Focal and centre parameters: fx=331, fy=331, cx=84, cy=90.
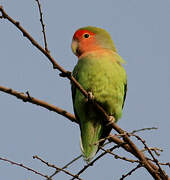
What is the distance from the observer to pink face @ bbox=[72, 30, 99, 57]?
486cm

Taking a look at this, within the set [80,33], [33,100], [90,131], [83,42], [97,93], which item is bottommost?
[33,100]

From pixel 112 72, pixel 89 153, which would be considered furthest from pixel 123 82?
pixel 89 153

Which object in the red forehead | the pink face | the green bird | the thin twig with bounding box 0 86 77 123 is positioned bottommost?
the thin twig with bounding box 0 86 77 123

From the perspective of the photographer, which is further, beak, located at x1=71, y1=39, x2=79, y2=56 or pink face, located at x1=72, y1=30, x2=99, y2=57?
beak, located at x1=71, y1=39, x2=79, y2=56

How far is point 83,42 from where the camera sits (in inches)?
195

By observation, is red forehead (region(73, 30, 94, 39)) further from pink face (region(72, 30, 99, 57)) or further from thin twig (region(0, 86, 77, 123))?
thin twig (region(0, 86, 77, 123))

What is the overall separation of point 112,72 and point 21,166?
1708mm

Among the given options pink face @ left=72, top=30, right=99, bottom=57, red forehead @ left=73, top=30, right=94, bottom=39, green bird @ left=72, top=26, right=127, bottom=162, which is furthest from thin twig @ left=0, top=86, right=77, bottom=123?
red forehead @ left=73, top=30, right=94, bottom=39

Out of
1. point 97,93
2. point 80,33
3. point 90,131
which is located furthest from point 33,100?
point 80,33

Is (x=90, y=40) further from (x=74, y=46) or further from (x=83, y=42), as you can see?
(x=74, y=46)

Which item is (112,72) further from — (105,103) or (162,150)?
(162,150)

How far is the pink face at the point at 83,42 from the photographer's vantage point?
4.86 metres

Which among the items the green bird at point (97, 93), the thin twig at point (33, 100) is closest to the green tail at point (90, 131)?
the green bird at point (97, 93)

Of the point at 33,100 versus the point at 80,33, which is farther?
the point at 80,33
